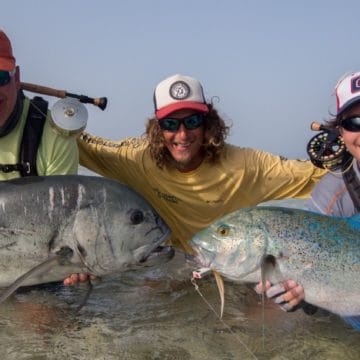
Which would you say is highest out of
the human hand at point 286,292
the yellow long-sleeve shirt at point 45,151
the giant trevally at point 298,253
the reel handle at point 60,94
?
the reel handle at point 60,94

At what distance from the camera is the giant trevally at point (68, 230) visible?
12.4 feet

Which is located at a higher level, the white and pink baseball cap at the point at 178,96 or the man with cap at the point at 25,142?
the white and pink baseball cap at the point at 178,96

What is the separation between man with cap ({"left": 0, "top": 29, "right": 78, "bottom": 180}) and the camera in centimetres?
450

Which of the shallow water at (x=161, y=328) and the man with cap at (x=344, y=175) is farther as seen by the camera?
the man with cap at (x=344, y=175)


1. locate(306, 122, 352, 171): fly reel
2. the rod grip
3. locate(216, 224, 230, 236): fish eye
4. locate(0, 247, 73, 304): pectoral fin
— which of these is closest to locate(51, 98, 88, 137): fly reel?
the rod grip

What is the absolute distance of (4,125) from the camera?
14.8 ft

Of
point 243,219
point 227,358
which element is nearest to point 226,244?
point 243,219

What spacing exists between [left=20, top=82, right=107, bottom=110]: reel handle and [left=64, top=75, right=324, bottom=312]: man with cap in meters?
0.51

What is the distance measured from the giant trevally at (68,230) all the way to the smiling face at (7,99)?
0.83 metres

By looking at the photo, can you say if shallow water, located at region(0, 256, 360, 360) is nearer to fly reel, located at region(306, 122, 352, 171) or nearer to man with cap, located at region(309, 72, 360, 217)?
man with cap, located at region(309, 72, 360, 217)

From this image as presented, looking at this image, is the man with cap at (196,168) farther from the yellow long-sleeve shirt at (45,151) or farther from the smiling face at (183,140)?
the yellow long-sleeve shirt at (45,151)

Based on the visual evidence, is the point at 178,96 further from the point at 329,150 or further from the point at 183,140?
the point at 329,150

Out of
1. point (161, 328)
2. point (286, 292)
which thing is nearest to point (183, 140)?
point (161, 328)

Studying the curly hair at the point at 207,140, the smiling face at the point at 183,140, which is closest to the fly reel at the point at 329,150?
the curly hair at the point at 207,140
